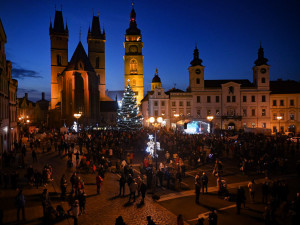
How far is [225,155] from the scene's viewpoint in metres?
26.6

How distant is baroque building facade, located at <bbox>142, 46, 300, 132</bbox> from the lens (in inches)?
2095

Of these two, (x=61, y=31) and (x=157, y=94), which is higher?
(x=61, y=31)

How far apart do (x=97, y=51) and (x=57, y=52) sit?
11638 millimetres

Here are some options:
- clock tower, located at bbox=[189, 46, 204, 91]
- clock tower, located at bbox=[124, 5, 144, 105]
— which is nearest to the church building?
clock tower, located at bbox=[124, 5, 144, 105]

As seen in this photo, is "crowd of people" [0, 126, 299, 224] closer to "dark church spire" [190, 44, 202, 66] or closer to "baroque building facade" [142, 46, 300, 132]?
"baroque building facade" [142, 46, 300, 132]

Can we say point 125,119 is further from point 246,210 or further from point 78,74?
point 246,210

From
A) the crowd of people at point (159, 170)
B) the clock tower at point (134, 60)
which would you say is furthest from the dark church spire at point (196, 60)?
the crowd of people at point (159, 170)

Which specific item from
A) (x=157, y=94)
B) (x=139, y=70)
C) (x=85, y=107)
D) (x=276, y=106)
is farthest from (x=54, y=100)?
(x=276, y=106)

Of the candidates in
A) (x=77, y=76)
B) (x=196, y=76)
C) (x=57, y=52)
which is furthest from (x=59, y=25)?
(x=196, y=76)

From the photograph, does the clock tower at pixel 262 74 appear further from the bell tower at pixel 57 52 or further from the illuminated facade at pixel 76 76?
the bell tower at pixel 57 52

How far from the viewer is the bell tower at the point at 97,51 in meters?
78.5

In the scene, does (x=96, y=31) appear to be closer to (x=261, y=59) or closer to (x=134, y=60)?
(x=134, y=60)

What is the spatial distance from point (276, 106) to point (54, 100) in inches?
2325

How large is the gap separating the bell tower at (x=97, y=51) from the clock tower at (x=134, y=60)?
1007 centimetres
